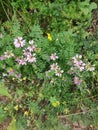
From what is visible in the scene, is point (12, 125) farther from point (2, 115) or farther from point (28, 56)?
point (28, 56)

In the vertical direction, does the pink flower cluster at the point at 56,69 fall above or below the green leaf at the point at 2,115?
above

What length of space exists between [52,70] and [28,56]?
0.78 feet

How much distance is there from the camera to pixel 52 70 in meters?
2.63

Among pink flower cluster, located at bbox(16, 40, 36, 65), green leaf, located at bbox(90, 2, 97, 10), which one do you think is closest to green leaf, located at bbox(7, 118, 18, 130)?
pink flower cluster, located at bbox(16, 40, 36, 65)

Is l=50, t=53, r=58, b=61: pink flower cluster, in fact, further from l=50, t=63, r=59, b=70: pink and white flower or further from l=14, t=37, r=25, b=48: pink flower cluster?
l=14, t=37, r=25, b=48: pink flower cluster

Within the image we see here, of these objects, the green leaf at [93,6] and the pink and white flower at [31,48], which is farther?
the green leaf at [93,6]

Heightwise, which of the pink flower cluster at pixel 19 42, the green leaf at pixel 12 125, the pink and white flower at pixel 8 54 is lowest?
the green leaf at pixel 12 125

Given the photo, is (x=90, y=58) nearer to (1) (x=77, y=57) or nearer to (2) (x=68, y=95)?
(1) (x=77, y=57)

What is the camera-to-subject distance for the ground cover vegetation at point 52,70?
2.66 meters

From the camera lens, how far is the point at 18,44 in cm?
266

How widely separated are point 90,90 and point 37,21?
79 cm

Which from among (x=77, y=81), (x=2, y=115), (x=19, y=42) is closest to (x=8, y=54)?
(x=19, y=42)

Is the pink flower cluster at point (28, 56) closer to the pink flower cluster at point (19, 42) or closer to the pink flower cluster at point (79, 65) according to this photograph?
the pink flower cluster at point (19, 42)

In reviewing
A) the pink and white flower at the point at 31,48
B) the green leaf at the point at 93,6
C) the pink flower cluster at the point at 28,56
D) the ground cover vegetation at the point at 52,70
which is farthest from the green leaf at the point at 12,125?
the green leaf at the point at 93,6
